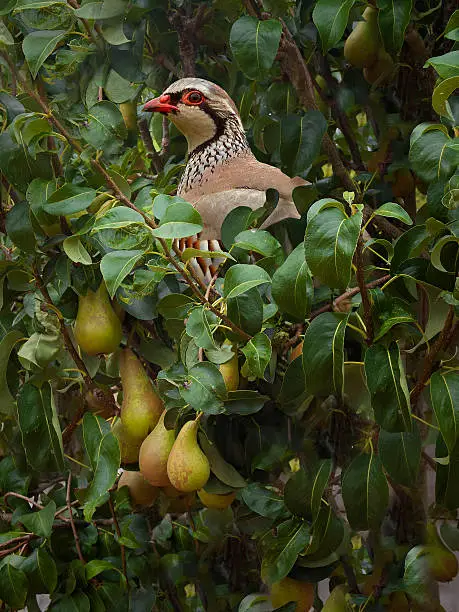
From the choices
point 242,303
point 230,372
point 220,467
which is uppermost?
point 242,303

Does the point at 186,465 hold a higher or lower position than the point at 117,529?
higher

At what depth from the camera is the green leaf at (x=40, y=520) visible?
1.15 m

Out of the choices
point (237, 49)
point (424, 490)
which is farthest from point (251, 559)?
point (237, 49)

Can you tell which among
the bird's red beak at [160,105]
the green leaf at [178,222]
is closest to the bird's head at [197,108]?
the bird's red beak at [160,105]

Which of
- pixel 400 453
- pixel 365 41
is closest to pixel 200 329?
pixel 400 453

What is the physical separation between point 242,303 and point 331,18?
355 mm

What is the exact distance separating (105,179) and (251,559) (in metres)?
0.65

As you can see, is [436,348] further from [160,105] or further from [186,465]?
[160,105]

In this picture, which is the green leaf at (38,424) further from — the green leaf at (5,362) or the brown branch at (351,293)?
the brown branch at (351,293)

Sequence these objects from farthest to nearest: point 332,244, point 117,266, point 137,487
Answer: point 137,487 → point 117,266 → point 332,244

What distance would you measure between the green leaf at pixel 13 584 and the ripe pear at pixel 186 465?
0.31 m

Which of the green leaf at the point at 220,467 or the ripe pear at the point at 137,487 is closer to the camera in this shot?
the green leaf at the point at 220,467

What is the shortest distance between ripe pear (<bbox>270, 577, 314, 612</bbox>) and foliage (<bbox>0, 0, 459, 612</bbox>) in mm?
14

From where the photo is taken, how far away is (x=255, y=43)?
3.22 feet
